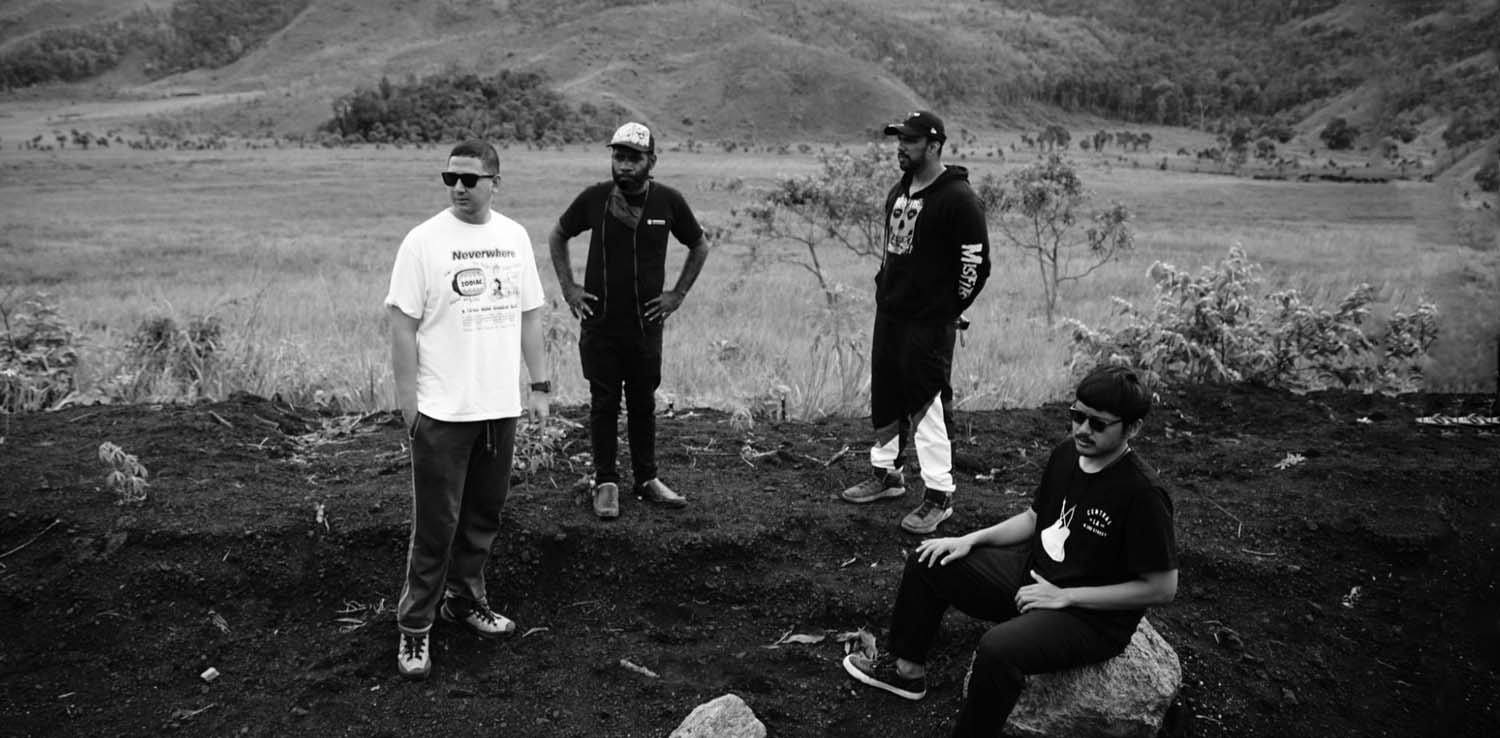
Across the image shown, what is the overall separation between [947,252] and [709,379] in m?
4.03

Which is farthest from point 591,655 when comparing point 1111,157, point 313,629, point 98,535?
point 1111,157

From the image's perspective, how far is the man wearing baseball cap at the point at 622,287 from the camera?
487cm

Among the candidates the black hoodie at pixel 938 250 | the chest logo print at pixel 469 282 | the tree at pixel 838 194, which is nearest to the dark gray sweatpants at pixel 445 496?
the chest logo print at pixel 469 282

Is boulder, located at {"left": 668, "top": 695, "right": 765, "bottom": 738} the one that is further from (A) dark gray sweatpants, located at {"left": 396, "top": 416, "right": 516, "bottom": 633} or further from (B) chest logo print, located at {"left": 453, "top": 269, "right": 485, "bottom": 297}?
(B) chest logo print, located at {"left": 453, "top": 269, "right": 485, "bottom": 297}

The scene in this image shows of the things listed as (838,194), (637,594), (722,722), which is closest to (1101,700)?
(722,722)

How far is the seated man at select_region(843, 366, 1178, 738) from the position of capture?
9.94ft

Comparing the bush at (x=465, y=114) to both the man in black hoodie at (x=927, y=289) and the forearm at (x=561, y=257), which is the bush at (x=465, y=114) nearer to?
the forearm at (x=561, y=257)

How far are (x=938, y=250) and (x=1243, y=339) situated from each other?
4.24m

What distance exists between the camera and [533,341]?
4164 millimetres

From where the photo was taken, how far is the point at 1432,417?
6879mm

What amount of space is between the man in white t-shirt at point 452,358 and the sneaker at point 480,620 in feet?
0.81

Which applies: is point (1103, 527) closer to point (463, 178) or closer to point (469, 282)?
point (469, 282)

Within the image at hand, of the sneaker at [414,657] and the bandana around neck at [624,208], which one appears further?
the bandana around neck at [624,208]

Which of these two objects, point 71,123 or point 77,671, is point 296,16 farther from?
point 77,671
